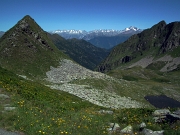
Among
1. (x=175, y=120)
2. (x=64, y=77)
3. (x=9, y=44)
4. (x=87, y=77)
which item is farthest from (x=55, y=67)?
(x=175, y=120)

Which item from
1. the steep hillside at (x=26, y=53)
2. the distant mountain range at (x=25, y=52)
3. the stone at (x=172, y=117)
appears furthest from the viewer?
the distant mountain range at (x=25, y=52)

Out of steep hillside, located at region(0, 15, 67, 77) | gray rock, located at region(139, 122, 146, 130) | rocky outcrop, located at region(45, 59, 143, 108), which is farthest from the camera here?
steep hillside, located at region(0, 15, 67, 77)

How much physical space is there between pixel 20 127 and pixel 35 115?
244 cm

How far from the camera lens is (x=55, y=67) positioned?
78.8m

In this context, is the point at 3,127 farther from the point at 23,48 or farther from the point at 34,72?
the point at 23,48

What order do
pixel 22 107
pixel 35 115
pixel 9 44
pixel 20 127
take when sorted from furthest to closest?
pixel 9 44 → pixel 22 107 → pixel 35 115 → pixel 20 127

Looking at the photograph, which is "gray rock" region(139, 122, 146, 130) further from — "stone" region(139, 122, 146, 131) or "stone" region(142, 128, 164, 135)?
"stone" region(142, 128, 164, 135)

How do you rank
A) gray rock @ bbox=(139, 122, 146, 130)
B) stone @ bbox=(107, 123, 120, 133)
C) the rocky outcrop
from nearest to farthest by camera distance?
gray rock @ bbox=(139, 122, 146, 130) → stone @ bbox=(107, 123, 120, 133) → the rocky outcrop

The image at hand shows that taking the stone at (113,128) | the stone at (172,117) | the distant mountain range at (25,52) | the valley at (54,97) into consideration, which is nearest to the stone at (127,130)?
the valley at (54,97)

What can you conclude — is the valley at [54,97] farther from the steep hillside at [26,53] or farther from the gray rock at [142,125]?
the gray rock at [142,125]

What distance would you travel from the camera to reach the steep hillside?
67831 millimetres

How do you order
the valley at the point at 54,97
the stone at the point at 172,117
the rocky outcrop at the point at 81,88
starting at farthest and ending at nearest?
the rocky outcrop at the point at 81,88 → the stone at the point at 172,117 → the valley at the point at 54,97

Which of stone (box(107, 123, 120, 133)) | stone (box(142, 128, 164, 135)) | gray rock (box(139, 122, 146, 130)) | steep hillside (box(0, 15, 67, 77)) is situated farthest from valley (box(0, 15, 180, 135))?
stone (box(142, 128, 164, 135))

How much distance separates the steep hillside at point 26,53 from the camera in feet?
223
